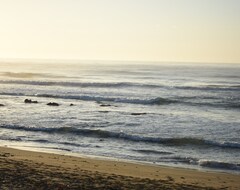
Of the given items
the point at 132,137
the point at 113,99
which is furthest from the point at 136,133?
the point at 113,99

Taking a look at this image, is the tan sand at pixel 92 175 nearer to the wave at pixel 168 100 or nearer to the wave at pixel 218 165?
the wave at pixel 218 165

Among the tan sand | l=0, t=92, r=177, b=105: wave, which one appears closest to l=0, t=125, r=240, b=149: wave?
the tan sand

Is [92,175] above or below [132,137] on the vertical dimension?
above

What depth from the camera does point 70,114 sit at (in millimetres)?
26125

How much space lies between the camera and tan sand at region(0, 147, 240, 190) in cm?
948

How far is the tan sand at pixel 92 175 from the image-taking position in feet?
A: 31.1

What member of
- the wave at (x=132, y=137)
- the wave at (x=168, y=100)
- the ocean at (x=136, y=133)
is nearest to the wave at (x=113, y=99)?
the wave at (x=168, y=100)

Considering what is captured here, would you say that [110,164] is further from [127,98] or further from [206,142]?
[127,98]

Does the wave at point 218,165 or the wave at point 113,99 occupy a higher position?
the wave at point 113,99

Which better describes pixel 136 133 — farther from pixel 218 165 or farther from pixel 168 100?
pixel 168 100

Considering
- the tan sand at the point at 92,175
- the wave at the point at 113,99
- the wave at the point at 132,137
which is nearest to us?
the tan sand at the point at 92,175

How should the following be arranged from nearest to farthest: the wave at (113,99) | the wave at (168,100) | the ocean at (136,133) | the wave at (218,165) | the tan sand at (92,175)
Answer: the tan sand at (92,175)
the wave at (218,165)
the ocean at (136,133)
the wave at (168,100)
the wave at (113,99)

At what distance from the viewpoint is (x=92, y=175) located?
10781 mm

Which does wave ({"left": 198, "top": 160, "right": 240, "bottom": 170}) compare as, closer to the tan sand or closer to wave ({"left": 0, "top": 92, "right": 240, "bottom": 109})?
the tan sand
